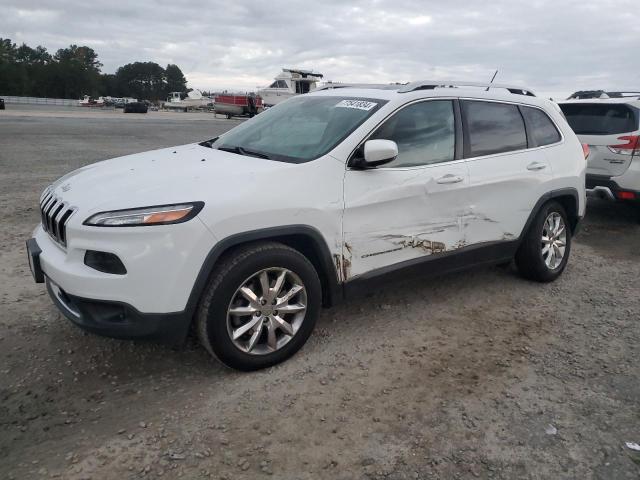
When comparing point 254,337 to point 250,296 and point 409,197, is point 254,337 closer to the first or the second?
point 250,296

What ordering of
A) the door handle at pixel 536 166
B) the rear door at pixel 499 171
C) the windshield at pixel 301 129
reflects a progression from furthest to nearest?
the door handle at pixel 536 166
the rear door at pixel 499 171
the windshield at pixel 301 129

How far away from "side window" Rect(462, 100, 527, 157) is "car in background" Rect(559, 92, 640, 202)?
3163 mm

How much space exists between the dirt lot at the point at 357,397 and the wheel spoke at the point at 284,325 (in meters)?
0.23

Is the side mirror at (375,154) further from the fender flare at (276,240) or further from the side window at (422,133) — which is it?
the fender flare at (276,240)

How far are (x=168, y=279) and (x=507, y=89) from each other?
11.7 ft

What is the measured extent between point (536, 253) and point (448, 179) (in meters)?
1.43

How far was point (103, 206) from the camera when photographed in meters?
2.94

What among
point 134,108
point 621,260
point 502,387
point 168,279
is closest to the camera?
point 168,279

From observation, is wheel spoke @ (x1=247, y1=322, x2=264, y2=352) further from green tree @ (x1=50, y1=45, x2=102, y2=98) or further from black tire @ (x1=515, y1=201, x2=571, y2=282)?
green tree @ (x1=50, y1=45, x2=102, y2=98)

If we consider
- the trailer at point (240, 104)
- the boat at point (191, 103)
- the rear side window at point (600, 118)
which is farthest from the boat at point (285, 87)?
the rear side window at point (600, 118)

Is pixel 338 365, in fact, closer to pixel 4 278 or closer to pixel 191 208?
pixel 191 208

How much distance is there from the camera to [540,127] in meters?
4.92

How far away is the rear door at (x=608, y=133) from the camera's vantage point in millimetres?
7062

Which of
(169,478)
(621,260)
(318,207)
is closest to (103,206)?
(318,207)
